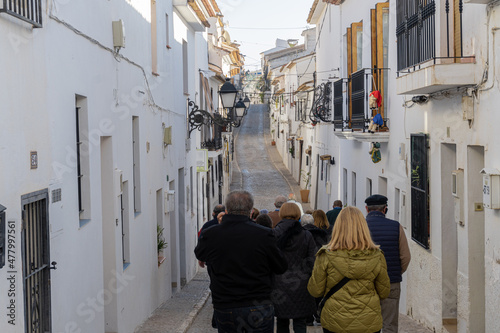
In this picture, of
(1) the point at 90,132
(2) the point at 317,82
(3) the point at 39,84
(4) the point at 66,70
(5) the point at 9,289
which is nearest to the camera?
(5) the point at 9,289

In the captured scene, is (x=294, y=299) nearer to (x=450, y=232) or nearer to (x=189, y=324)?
(x=450, y=232)

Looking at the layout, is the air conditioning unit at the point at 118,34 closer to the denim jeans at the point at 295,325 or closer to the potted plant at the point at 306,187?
the denim jeans at the point at 295,325

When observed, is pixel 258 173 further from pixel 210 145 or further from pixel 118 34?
pixel 118 34

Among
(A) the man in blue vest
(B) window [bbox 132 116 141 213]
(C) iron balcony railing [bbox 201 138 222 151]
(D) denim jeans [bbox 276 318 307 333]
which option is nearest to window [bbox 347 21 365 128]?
(B) window [bbox 132 116 141 213]

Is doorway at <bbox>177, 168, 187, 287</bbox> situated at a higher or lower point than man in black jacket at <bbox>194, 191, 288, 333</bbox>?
lower

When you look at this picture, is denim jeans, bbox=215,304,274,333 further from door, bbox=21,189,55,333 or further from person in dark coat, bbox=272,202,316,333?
door, bbox=21,189,55,333

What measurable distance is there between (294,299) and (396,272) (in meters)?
1.18

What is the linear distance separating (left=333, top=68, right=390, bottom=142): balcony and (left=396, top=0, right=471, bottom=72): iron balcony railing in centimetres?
270

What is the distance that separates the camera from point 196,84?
20.4 m

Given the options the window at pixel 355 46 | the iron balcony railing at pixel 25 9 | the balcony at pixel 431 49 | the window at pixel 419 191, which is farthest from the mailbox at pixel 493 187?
the window at pixel 355 46

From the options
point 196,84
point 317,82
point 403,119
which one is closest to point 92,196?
point 403,119

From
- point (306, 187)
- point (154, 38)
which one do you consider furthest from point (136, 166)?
point (306, 187)

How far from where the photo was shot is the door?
5605 mm

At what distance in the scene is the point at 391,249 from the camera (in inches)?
281
